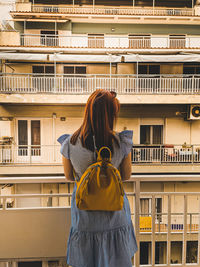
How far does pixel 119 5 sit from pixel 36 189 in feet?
33.1

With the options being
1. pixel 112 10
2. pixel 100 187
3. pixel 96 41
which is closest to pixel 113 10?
pixel 112 10

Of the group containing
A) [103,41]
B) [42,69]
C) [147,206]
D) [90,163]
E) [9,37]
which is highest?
[103,41]

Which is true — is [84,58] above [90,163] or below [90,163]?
above

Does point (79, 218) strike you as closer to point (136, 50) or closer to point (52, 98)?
point (52, 98)

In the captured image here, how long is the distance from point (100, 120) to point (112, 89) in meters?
8.72

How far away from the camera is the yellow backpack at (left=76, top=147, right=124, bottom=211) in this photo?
1155mm

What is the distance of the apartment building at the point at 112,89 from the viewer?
28.8ft

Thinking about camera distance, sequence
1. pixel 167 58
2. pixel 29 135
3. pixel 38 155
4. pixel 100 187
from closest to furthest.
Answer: pixel 100 187 < pixel 167 58 < pixel 38 155 < pixel 29 135

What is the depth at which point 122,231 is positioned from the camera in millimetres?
1289

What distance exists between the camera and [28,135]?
33.8ft

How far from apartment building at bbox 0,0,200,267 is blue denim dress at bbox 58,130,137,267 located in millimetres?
7270

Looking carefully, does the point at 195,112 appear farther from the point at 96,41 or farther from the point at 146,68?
the point at 96,41

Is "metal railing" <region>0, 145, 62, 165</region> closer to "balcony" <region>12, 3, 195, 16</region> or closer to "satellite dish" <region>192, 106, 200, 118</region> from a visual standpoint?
"satellite dish" <region>192, 106, 200, 118</region>

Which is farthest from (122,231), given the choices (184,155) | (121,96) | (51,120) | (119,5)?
(119,5)
